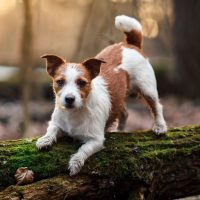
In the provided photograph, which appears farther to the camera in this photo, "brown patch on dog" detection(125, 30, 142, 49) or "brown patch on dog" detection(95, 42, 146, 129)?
"brown patch on dog" detection(125, 30, 142, 49)

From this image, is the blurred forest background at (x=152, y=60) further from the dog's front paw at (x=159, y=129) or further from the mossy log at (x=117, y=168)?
the mossy log at (x=117, y=168)

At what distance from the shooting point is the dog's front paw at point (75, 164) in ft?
17.3

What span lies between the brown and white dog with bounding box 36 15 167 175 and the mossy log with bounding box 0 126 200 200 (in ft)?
0.37

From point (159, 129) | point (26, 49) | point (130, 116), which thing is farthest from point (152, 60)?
point (159, 129)

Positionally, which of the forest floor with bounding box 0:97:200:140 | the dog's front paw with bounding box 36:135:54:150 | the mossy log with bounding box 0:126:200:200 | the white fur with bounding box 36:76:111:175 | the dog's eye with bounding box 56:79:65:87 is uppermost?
the dog's eye with bounding box 56:79:65:87

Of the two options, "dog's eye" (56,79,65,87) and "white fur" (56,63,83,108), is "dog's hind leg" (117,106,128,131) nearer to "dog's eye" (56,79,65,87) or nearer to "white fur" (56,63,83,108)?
"white fur" (56,63,83,108)

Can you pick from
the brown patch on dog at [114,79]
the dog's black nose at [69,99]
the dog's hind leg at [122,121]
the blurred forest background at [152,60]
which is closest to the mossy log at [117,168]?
the brown patch on dog at [114,79]

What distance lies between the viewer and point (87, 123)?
18.7ft

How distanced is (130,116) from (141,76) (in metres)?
6.66

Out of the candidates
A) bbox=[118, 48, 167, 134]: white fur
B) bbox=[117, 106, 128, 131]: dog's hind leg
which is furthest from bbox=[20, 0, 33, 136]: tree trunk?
bbox=[118, 48, 167, 134]: white fur

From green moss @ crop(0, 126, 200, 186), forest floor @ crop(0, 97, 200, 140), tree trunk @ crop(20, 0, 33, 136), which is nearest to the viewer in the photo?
green moss @ crop(0, 126, 200, 186)

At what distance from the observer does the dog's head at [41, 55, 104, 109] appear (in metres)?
5.24

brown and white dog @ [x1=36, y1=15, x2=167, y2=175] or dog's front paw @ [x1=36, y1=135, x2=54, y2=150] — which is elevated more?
brown and white dog @ [x1=36, y1=15, x2=167, y2=175]

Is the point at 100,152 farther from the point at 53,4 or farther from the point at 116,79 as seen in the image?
the point at 53,4
